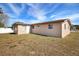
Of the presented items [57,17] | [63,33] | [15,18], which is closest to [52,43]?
[63,33]

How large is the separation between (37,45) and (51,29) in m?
0.86

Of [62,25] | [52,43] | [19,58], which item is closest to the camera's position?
[19,58]

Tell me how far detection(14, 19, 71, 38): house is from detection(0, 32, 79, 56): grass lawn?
16 centimetres

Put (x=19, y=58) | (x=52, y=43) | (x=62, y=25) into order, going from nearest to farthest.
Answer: (x=19, y=58) < (x=52, y=43) < (x=62, y=25)

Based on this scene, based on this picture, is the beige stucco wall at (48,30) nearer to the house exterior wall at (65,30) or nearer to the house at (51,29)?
the house at (51,29)

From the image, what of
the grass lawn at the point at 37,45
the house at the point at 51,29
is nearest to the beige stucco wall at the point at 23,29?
the house at the point at 51,29

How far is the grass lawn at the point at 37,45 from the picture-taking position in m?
4.18

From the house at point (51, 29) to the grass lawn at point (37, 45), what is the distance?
16 centimetres

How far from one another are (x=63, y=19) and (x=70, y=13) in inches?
11.2

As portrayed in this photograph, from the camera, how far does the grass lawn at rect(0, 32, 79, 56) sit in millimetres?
4176

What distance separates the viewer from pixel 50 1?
14.0 feet

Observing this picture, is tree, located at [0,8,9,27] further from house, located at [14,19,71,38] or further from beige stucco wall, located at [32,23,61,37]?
beige stucco wall, located at [32,23,61,37]

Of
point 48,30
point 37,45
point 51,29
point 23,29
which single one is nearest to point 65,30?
point 51,29

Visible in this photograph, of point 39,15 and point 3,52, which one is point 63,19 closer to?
point 39,15
